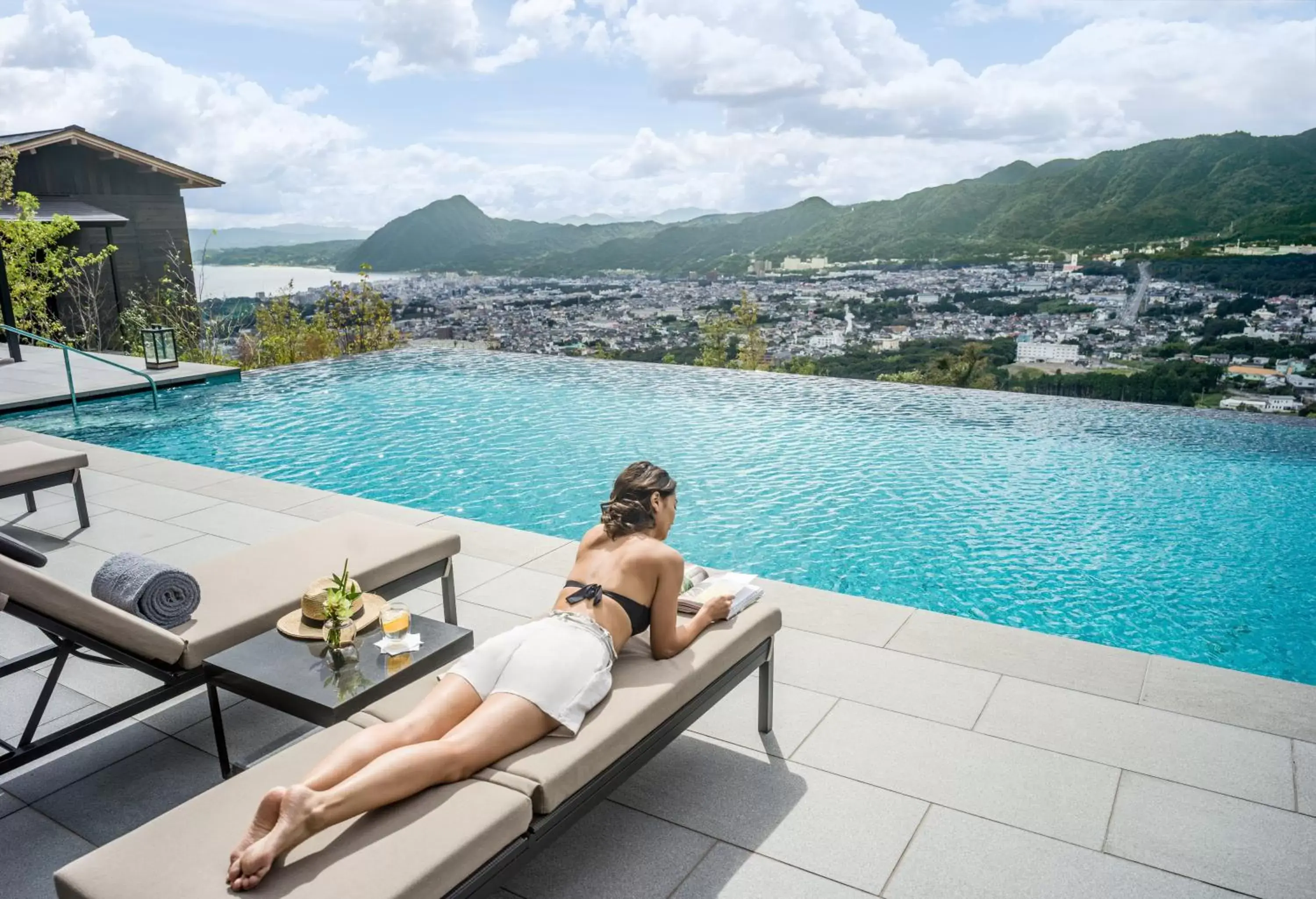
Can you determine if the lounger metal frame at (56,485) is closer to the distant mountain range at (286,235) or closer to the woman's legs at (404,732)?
the woman's legs at (404,732)

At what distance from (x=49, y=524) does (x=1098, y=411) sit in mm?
9711

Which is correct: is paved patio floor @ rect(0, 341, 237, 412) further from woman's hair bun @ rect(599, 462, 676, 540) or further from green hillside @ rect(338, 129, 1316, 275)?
woman's hair bun @ rect(599, 462, 676, 540)

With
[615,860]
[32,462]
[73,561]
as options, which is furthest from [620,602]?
[32,462]

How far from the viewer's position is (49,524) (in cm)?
546

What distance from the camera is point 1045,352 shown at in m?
12.9

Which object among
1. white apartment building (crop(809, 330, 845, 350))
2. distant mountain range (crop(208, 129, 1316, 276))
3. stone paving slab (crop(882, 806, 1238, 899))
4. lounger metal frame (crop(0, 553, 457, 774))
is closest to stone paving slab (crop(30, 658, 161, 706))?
lounger metal frame (crop(0, 553, 457, 774))

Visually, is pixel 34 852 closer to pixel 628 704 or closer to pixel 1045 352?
pixel 628 704

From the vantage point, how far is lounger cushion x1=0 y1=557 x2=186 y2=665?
8.67 ft

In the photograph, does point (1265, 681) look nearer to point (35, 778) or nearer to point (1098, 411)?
point (35, 778)

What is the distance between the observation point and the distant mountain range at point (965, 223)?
1465cm

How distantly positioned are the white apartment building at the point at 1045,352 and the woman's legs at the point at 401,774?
481 inches

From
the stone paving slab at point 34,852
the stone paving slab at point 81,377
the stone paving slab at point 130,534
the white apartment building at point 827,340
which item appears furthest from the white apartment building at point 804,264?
the stone paving slab at point 34,852

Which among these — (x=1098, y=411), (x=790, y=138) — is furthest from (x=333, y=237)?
(x=1098, y=411)

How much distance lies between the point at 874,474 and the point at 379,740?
624cm
